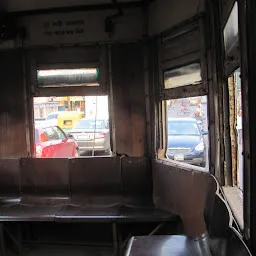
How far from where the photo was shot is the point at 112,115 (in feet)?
12.8

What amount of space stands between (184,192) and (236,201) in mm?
Answer: 1063

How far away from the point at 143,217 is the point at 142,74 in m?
1.53

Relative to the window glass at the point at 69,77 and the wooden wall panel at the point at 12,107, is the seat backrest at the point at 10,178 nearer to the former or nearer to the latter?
A: the wooden wall panel at the point at 12,107

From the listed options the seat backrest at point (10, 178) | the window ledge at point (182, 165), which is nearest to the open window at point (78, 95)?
the seat backrest at point (10, 178)

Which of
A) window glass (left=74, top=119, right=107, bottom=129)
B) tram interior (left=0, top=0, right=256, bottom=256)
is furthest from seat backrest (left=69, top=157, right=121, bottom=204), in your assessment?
window glass (left=74, top=119, right=107, bottom=129)

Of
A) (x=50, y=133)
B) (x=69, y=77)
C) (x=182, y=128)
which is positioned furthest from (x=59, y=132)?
(x=182, y=128)

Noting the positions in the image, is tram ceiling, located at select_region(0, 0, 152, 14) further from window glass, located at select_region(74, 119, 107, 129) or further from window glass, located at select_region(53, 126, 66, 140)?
window glass, located at select_region(53, 126, 66, 140)

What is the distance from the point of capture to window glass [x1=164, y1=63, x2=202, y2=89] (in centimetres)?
301

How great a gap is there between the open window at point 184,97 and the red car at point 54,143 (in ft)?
4.34

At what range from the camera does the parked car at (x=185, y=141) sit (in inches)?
128

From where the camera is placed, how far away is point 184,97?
3182 mm

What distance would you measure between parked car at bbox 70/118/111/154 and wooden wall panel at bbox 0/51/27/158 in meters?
0.68

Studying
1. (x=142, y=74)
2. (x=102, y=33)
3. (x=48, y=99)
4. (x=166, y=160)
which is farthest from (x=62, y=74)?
(x=166, y=160)

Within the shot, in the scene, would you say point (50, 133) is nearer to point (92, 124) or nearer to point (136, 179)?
point (92, 124)
